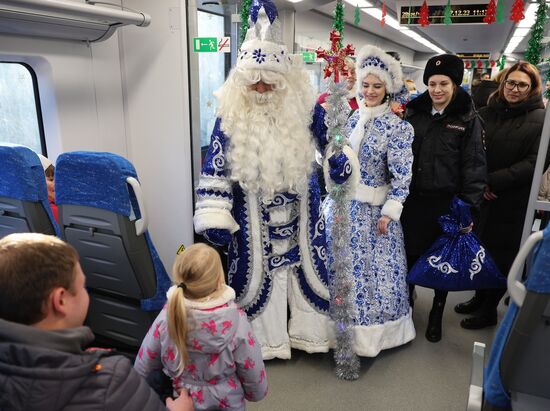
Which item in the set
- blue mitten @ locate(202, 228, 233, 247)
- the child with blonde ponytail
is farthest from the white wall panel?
the child with blonde ponytail

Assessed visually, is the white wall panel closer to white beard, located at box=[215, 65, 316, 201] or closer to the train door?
the train door

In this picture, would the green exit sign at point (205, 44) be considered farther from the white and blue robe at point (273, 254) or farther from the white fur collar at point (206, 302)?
the white fur collar at point (206, 302)

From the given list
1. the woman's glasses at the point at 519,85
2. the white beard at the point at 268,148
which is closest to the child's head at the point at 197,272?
the white beard at the point at 268,148

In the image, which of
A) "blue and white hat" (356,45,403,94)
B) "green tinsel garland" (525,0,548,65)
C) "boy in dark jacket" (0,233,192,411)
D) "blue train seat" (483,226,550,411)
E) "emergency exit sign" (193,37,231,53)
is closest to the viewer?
"boy in dark jacket" (0,233,192,411)

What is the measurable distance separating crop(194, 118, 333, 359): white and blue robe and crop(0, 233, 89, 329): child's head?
121 cm

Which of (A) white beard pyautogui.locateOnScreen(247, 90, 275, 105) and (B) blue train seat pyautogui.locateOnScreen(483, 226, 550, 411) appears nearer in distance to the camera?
(B) blue train seat pyautogui.locateOnScreen(483, 226, 550, 411)

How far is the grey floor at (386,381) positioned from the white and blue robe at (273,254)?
149mm

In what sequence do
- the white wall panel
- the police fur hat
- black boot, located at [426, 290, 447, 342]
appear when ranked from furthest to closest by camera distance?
the white wall panel, black boot, located at [426, 290, 447, 342], the police fur hat

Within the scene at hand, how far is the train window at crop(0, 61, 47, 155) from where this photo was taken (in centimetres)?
316

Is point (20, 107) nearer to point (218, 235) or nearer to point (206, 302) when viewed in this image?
point (218, 235)

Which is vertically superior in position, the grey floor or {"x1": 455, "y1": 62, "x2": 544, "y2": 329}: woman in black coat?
{"x1": 455, "y1": 62, "x2": 544, "y2": 329}: woman in black coat

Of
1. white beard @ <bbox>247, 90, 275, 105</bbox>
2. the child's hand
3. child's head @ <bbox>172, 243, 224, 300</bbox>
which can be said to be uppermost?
white beard @ <bbox>247, 90, 275, 105</bbox>

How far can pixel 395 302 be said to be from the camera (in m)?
2.81

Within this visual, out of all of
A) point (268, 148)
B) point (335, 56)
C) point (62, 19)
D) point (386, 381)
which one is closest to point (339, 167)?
point (268, 148)
